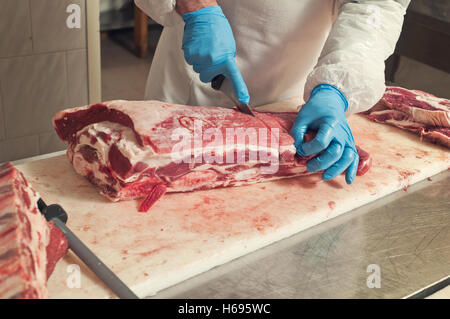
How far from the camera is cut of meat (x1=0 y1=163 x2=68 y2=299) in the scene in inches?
42.9

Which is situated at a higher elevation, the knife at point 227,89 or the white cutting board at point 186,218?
the knife at point 227,89

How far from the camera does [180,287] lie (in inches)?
54.5

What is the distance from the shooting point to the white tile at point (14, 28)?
3016mm

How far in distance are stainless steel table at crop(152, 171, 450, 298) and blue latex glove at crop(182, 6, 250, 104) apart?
640 mm

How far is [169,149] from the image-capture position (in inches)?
64.2

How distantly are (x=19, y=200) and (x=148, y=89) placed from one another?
132cm

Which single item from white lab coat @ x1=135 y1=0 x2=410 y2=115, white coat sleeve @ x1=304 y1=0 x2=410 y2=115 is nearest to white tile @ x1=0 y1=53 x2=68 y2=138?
white lab coat @ x1=135 y1=0 x2=410 y2=115

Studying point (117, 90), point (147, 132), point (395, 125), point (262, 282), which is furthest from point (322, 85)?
point (117, 90)

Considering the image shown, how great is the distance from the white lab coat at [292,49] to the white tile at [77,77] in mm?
1127

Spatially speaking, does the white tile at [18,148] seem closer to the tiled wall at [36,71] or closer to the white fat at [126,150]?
the tiled wall at [36,71]

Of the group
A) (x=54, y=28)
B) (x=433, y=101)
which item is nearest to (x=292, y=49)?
(x=433, y=101)

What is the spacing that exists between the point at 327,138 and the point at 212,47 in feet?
1.80

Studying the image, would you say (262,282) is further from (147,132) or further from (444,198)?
(444,198)

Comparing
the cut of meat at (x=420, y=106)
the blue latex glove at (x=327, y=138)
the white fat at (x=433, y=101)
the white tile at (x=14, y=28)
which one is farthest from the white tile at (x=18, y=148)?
the white fat at (x=433, y=101)
